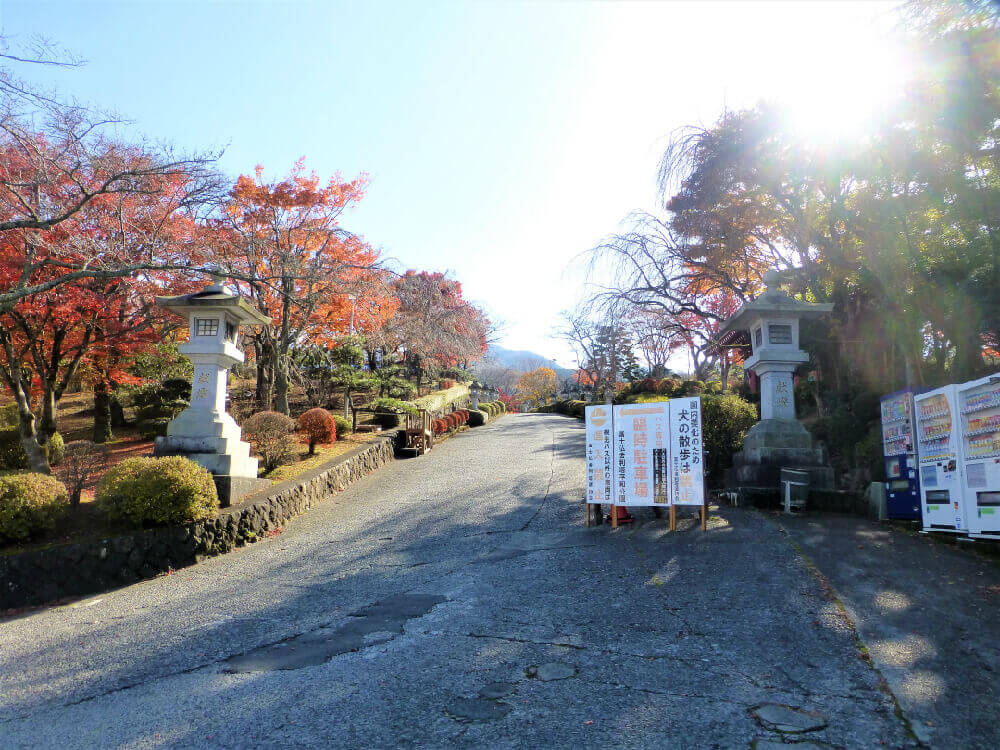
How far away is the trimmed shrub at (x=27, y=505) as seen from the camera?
6.43 metres

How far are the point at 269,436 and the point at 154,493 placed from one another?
3496mm

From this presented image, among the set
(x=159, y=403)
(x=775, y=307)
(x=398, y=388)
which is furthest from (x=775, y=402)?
(x=159, y=403)

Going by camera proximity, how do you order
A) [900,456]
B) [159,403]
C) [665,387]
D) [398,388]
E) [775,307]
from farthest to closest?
1. [665,387]
2. [398,388]
3. [159,403]
4. [775,307]
5. [900,456]

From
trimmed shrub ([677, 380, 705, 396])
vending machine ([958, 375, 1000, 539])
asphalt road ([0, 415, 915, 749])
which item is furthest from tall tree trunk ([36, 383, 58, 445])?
trimmed shrub ([677, 380, 705, 396])

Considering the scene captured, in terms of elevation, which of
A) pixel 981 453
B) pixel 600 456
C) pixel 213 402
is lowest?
pixel 600 456

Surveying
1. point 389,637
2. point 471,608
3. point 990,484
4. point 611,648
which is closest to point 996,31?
point 990,484

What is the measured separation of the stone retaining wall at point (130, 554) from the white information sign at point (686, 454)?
5.81 meters

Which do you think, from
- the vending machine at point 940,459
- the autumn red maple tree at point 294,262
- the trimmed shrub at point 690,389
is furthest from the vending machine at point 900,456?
the trimmed shrub at point 690,389

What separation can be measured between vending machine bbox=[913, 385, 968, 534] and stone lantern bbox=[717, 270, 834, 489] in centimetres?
180

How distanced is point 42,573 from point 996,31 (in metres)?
12.9

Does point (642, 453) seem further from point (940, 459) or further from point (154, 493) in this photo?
point (154, 493)

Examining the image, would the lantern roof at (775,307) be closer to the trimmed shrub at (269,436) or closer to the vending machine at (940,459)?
the vending machine at (940,459)

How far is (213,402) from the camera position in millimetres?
9195

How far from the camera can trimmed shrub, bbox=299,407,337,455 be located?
12.6 metres
